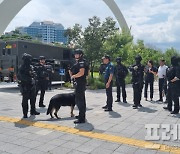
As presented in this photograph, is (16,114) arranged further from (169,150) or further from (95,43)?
(95,43)

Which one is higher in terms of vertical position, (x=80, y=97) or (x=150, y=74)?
(x=150, y=74)

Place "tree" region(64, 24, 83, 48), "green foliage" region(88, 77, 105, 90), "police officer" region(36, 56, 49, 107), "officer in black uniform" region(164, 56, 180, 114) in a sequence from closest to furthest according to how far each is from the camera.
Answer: "officer in black uniform" region(164, 56, 180, 114) → "police officer" region(36, 56, 49, 107) → "green foliage" region(88, 77, 105, 90) → "tree" region(64, 24, 83, 48)

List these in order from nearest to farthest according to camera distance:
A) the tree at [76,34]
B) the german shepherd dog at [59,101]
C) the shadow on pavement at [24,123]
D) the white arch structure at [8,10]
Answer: the shadow on pavement at [24,123] → the german shepherd dog at [59,101] → the tree at [76,34] → the white arch structure at [8,10]

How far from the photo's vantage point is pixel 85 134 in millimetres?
5117

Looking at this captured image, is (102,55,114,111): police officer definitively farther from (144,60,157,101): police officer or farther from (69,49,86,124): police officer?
(144,60,157,101): police officer

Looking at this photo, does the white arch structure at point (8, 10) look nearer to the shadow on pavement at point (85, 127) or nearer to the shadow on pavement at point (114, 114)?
the shadow on pavement at point (114, 114)

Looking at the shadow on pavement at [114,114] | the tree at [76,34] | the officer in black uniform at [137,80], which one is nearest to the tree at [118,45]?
the tree at [76,34]

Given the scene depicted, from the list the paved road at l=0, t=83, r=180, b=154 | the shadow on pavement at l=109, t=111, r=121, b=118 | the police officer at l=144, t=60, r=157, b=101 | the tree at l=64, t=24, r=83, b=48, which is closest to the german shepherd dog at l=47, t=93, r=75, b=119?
the paved road at l=0, t=83, r=180, b=154

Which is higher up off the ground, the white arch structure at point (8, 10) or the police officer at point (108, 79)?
the white arch structure at point (8, 10)

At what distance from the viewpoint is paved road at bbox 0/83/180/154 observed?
14.1 ft

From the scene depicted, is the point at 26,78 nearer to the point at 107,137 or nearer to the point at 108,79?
the point at 108,79

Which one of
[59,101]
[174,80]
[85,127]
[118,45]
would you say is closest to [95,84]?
[118,45]

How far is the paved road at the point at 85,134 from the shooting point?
4.30 meters

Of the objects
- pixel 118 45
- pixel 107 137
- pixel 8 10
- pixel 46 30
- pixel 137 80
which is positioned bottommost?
pixel 107 137
